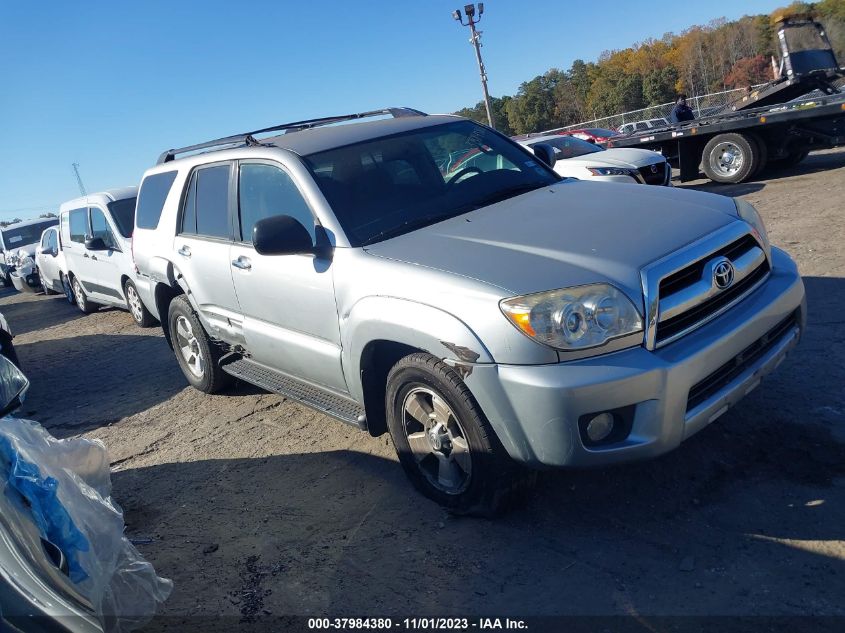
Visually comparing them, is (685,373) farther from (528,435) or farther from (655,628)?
(655,628)

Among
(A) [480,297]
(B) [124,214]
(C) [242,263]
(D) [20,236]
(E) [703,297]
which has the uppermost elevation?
(D) [20,236]

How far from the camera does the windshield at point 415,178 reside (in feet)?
12.8

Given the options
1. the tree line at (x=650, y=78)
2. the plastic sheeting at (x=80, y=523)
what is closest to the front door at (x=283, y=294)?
the plastic sheeting at (x=80, y=523)

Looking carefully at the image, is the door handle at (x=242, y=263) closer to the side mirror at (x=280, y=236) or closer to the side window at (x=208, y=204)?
the side window at (x=208, y=204)

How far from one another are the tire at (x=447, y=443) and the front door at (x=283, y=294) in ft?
1.76

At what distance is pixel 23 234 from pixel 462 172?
20337 millimetres

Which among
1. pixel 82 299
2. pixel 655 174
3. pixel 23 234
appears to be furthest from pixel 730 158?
pixel 23 234

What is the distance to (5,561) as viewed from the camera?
211 cm

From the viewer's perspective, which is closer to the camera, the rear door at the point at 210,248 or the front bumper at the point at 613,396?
the front bumper at the point at 613,396

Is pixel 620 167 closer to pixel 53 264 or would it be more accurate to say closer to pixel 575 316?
pixel 575 316

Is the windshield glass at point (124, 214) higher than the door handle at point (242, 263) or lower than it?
A: higher

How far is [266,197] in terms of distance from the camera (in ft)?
14.5

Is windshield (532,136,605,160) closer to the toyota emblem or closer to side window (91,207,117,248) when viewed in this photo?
side window (91,207,117,248)

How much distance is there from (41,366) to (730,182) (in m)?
11.7
